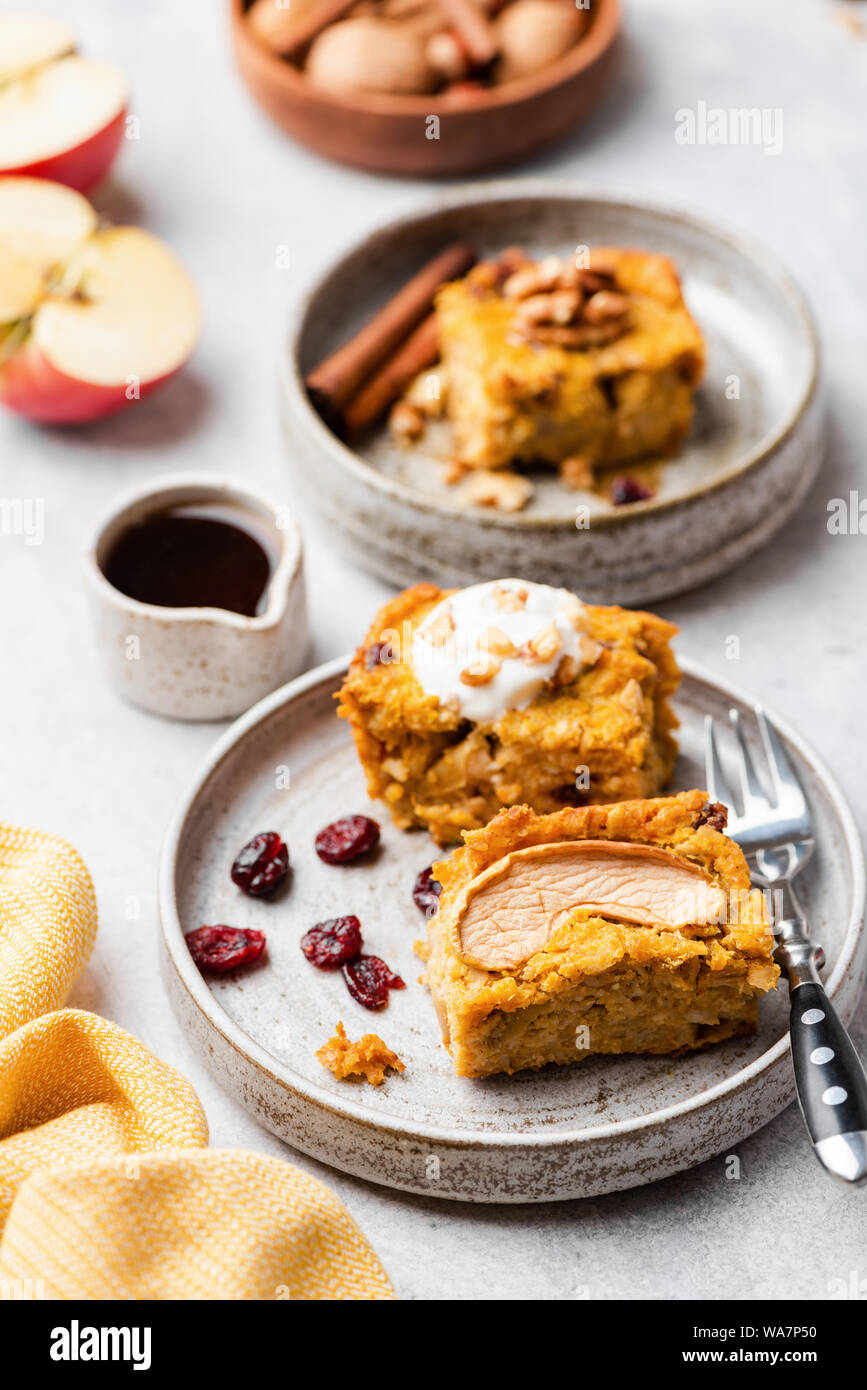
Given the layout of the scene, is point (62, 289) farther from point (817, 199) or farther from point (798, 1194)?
point (798, 1194)

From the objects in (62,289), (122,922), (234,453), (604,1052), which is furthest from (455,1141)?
(62,289)

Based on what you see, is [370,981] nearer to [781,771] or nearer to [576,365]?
[781,771]

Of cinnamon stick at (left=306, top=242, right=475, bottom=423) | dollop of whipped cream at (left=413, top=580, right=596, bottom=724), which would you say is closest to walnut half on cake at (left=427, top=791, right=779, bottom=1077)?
dollop of whipped cream at (left=413, top=580, right=596, bottom=724)

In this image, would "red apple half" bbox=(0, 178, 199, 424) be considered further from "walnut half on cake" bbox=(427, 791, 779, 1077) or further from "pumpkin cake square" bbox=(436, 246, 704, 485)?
"walnut half on cake" bbox=(427, 791, 779, 1077)

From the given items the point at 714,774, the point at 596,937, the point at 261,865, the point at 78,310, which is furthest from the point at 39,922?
the point at 78,310

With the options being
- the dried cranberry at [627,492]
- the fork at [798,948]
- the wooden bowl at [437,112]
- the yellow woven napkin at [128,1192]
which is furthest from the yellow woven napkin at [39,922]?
the wooden bowl at [437,112]

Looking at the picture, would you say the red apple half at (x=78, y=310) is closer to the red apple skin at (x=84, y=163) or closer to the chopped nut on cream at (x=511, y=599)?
the red apple skin at (x=84, y=163)
